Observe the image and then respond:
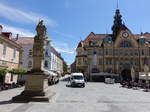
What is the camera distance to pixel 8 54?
28.5 metres

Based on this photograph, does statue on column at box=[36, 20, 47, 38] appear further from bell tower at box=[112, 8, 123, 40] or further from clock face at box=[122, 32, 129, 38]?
bell tower at box=[112, 8, 123, 40]

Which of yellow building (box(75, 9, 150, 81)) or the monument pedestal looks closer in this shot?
the monument pedestal

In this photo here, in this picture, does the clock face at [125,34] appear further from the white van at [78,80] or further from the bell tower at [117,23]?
the white van at [78,80]

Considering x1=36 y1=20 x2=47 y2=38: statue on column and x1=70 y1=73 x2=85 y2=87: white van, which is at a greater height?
x1=36 y1=20 x2=47 y2=38: statue on column

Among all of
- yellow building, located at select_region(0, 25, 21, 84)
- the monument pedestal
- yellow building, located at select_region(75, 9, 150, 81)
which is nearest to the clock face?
yellow building, located at select_region(75, 9, 150, 81)

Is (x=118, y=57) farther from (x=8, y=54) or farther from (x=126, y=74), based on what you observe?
(x=8, y=54)

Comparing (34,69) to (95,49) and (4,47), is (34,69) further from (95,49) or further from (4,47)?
(95,49)

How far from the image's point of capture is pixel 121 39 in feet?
199

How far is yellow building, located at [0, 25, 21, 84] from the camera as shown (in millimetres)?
26013

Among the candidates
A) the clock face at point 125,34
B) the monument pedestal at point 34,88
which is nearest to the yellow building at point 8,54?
the monument pedestal at point 34,88

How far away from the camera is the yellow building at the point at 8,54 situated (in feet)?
85.3

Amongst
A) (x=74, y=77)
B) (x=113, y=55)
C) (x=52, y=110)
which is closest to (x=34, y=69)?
(x=52, y=110)

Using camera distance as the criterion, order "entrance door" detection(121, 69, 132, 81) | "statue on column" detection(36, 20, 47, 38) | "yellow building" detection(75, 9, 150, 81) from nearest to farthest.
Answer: "statue on column" detection(36, 20, 47, 38), "yellow building" detection(75, 9, 150, 81), "entrance door" detection(121, 69, 132, 81)

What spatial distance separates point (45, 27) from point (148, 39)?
190ft
